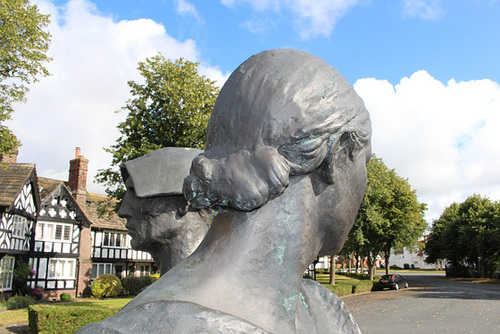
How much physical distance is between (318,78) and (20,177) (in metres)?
28.9

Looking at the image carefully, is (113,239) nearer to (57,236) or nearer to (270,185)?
(57,236)

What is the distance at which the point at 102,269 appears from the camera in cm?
3456

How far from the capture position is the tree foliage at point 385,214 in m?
35.1

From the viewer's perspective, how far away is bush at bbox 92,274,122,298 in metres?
30.0

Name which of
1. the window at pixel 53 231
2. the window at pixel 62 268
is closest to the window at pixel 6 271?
the window at pixel 53 231

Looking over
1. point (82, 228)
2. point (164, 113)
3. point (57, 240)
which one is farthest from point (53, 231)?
point (164, 113)

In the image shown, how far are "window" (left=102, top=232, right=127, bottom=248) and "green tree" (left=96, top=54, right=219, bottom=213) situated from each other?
17.3m

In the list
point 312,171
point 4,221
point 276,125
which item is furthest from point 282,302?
point 4,221

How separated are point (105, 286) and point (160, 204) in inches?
1183

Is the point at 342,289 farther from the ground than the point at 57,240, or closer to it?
closer to it

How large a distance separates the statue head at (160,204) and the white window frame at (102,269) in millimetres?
33605

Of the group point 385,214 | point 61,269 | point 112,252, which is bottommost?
point 61,269

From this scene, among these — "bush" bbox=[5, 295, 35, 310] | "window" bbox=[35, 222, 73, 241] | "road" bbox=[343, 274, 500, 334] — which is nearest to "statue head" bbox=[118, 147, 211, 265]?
"road" bbox=[343, 274, 500, 334]

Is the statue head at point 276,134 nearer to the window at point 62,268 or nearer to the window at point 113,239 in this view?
the window at point 62,268
